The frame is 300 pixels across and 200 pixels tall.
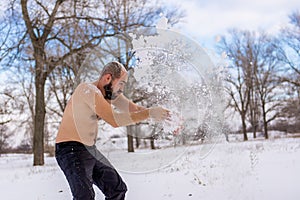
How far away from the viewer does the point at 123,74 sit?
2.35 meters

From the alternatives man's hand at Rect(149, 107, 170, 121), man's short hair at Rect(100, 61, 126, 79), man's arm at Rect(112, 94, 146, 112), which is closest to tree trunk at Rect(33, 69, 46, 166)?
man's arm at Rect(112, 94, 146, 112)

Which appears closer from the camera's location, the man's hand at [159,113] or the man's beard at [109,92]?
the man's hand at [159,113]

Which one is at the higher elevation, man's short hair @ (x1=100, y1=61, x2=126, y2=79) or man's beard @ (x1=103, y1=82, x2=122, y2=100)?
man's short hair @ (x1=100, y1=61, x2=126, y2=79)

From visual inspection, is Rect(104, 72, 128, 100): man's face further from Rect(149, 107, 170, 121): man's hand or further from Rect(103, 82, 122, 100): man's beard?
Rect(149, 107, 170, 121): man's hand

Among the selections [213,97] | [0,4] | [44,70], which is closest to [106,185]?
[213,97]

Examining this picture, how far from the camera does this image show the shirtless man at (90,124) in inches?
89.9

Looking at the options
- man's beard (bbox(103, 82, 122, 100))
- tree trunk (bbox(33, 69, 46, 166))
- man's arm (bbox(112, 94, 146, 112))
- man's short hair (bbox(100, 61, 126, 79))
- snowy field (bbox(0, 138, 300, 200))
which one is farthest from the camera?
tree trunk (bbox(33, 69, 46, 166))

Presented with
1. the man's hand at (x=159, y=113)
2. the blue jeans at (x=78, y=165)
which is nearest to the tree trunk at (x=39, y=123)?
the blue jeans at (x=78, y=165)

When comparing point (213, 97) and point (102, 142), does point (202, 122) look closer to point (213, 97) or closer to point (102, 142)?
point (213, 97)

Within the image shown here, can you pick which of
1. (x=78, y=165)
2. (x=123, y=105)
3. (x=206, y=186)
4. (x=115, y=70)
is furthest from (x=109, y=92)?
(x=206, y=186)

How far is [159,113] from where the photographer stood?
223 centimetres

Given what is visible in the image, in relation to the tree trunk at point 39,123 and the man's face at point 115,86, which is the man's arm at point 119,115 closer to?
the man's face at point 115,86

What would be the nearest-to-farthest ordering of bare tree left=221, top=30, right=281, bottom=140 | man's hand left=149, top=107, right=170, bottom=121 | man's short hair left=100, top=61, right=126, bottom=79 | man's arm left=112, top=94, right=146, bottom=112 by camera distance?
man's hand left=149, top=107, right=170, bottom=121, man's short hair left=100, top=61, right=126, bottom=79, man's arm left=112, top=94, right=146, bottom=112, bare tree left=221, top=30, right=281, bottom=140

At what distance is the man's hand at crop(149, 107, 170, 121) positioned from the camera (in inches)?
87.4
